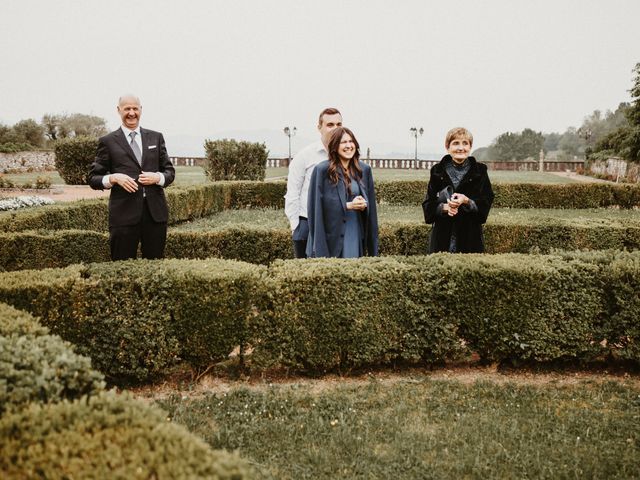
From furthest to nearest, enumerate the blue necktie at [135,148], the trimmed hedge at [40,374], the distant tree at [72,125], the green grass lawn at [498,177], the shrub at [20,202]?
the distant tree at [72,125] → the green grass lawn at [498,177] → the shrub at [20,202] → the blue necktie at [135,148] → the trimmed hedge at [40,374]

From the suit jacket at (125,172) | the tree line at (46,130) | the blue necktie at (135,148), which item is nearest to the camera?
the suit jacket at (125,172)

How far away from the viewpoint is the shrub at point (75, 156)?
2077 centimetres

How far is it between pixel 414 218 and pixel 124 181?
915 cm

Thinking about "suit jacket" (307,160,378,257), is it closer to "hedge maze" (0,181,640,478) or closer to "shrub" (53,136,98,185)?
"hedge maze" (0,181,640,478)

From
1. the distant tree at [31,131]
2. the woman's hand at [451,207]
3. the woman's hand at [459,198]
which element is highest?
the distant tree at [31,131]

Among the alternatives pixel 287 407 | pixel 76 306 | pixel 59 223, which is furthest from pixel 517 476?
pixel 59 223

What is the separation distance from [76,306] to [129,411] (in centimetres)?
244

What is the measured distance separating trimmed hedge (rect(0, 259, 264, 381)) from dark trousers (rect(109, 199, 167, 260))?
0.83 m

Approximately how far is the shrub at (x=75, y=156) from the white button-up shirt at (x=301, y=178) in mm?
17169

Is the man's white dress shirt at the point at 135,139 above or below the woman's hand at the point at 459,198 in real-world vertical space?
above

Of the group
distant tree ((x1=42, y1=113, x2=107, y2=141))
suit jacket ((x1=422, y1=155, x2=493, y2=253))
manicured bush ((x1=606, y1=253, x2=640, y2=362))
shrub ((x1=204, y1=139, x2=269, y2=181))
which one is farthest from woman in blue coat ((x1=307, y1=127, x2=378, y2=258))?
distant tree ((x1=42, y1=113, x2=107, y2=141))

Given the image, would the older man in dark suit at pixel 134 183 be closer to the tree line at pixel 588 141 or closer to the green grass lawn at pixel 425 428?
the green grass lawn at pixel 425 428

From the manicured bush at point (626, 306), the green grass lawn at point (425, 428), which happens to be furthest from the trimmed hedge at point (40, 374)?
the manicured bush at point (626, 306)

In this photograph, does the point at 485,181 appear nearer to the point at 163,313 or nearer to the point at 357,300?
the point at 357,300
